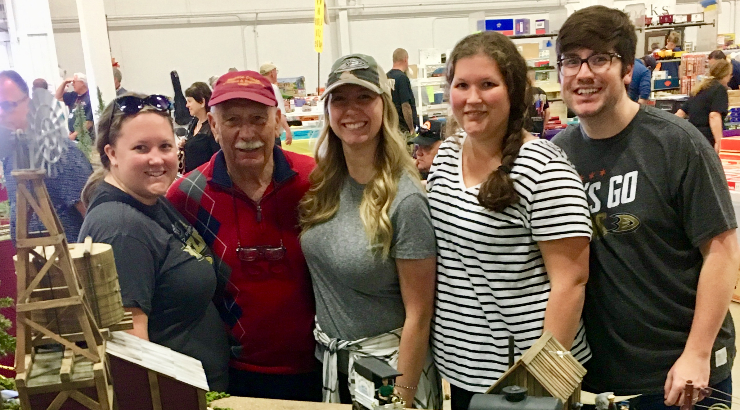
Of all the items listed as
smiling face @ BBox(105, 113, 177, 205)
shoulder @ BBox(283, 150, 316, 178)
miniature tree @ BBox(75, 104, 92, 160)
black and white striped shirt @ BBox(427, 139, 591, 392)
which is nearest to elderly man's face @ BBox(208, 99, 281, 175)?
shoulder @ BBox(283, 150, 316, 178)

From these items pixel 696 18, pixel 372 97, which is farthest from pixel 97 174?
pixel 696 18

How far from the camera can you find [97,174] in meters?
1.72

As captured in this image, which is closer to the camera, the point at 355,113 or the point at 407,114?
the point at 355,113

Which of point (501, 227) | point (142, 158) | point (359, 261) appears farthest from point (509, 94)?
point (142, 158)

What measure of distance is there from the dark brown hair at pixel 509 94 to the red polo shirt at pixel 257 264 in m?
0.64

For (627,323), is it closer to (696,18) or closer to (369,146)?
(369,146)

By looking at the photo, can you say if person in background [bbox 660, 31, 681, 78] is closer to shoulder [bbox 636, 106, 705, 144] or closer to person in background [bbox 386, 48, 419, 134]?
person in background [bbox 386, 48, 419, 134]

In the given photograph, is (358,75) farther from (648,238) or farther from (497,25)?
(497,25)

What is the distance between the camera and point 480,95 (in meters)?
1.59

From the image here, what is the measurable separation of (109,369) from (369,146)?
0.93 m

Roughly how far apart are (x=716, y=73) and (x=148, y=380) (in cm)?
627

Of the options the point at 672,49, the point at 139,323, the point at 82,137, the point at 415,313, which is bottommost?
the point at 415,313

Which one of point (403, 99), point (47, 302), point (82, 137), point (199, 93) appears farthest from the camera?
point (403, 99)

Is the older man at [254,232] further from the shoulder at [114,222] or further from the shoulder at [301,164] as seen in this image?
the shoulder at [114,222]
